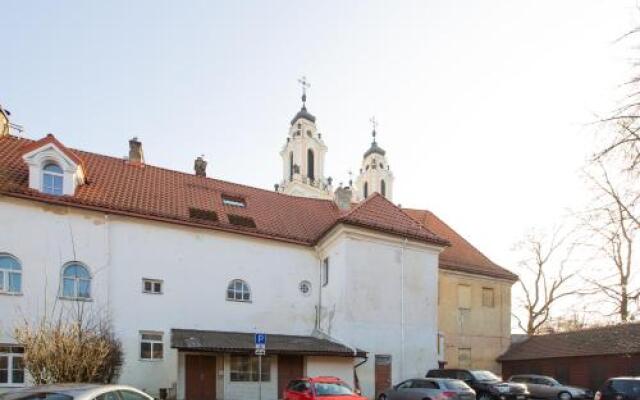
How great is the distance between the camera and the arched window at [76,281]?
22.0 m

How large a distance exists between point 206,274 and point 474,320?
1568cm

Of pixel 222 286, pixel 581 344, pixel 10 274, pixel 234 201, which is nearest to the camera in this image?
pixel 10 274

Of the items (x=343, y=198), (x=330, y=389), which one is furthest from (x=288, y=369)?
(x=343, y=198)

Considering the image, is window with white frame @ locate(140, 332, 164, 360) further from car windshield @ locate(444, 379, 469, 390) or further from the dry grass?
car windshield @ locate(444, 379, 469, 390)

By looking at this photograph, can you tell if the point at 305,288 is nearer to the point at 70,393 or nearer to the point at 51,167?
the point at 51,167

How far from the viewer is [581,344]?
29750 mm

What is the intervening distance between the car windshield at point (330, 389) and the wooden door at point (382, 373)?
8.20 metres

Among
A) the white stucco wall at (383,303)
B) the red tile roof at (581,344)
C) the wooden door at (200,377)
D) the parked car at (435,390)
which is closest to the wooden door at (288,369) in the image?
the white stucco wall at (383,303)

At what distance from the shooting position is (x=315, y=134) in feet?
210

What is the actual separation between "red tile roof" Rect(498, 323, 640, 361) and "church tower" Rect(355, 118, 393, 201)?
38.8 m

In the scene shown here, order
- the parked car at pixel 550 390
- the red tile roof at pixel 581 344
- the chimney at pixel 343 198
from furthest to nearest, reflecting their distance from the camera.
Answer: the chimney at pixel 343 198 → the red tile roof at pixel 581 344 → the parked car at pixel 550 390

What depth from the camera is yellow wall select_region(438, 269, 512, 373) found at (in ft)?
101

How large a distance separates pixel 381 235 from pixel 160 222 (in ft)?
32.7

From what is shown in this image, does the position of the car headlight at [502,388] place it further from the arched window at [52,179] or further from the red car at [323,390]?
the arched window at [52,179]
